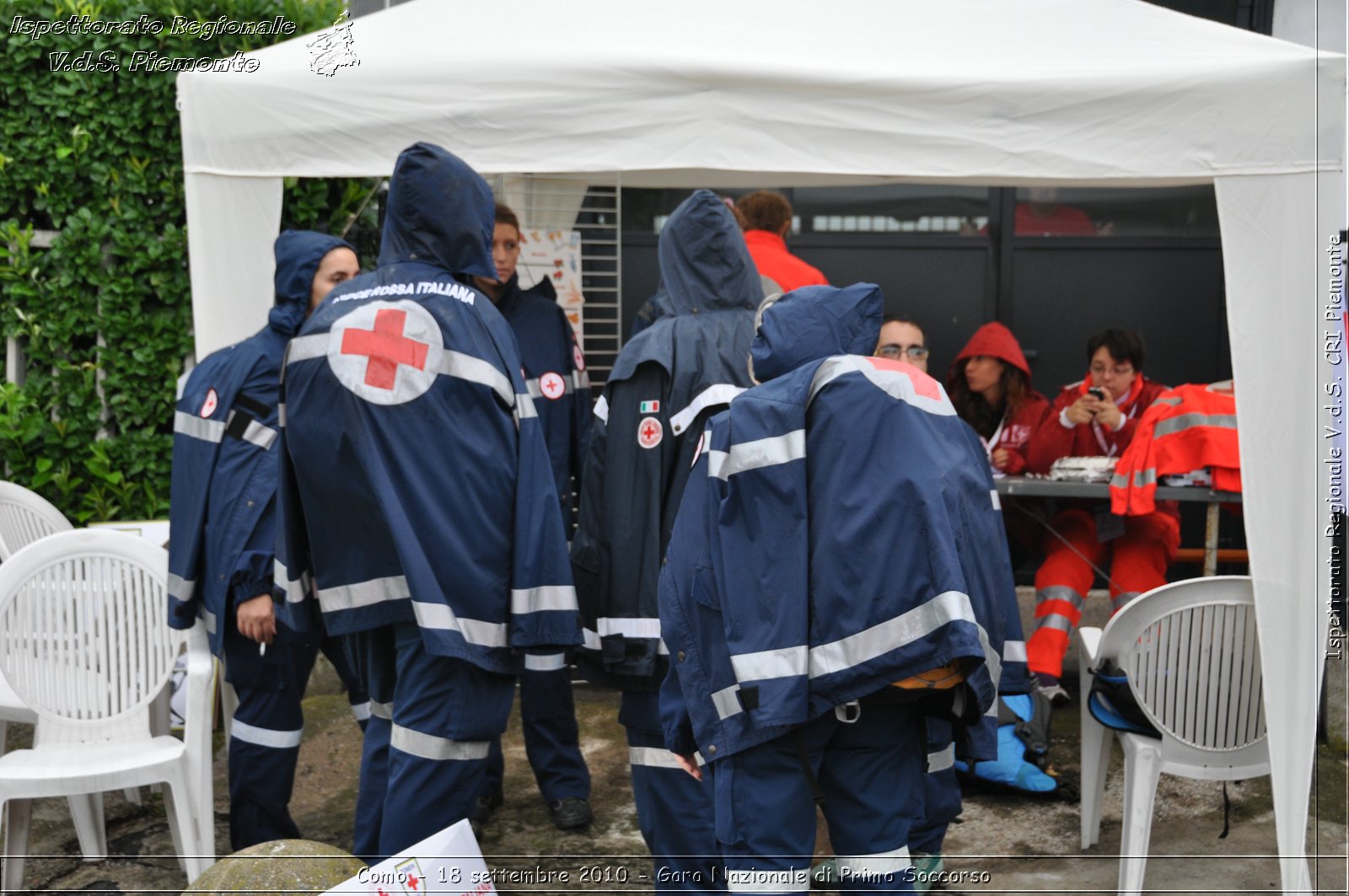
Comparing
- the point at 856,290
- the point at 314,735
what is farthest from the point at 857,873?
the point at 314,735

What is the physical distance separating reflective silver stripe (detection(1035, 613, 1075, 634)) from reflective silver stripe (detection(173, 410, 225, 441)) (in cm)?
329

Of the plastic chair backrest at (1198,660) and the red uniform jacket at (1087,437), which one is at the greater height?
the red uniform jacket at (1087,437)

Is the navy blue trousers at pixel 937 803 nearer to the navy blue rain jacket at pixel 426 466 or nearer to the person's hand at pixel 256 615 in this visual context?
the navy blue rain jacket at pixel 426 466

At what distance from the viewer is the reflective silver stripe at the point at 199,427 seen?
3.87 meters

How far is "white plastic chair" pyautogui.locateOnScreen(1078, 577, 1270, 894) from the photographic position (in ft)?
12.8

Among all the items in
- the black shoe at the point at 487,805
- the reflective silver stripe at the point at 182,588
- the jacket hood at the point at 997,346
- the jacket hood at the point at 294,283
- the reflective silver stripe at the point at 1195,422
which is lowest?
the black shoe at the point at 487,805

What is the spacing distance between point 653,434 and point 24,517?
3.19 m

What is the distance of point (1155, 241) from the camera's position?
22.7 ft

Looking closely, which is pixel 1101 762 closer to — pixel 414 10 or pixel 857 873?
pixel 857 873

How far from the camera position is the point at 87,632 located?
394cm

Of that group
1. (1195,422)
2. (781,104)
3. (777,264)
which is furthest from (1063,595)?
(781,104)

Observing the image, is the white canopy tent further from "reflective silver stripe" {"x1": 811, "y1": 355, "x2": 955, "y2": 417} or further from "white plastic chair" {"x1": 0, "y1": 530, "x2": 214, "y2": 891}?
"reflective silver stripe" {"x1": 811, "y1": 355, "x2": 955, "y2": 417}

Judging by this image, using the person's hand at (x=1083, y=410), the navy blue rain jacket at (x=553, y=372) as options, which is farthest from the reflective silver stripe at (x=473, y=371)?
the person's hand at (x=1083, y=410)

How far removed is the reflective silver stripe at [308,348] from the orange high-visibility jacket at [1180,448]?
318 cm
